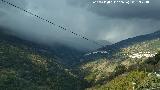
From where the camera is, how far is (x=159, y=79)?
466 ft

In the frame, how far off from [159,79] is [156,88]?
29337mm

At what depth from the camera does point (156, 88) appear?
372 feet

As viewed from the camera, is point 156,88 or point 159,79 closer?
point 156,88
